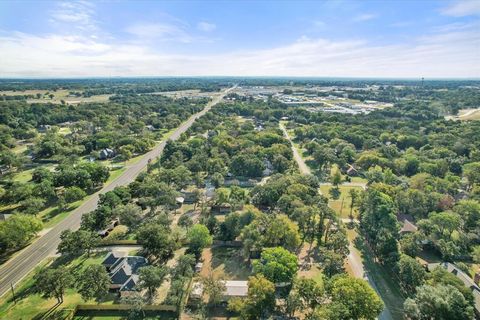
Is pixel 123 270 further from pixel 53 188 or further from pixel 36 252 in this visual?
pixel 53 188

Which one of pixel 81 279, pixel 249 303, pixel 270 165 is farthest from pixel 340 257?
pixel 270 165

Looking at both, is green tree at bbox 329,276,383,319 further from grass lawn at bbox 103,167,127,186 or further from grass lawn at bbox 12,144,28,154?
grass lawn at bbox 12,144,28,154

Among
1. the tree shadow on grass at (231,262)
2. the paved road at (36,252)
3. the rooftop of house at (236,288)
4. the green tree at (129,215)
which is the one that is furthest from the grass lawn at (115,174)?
the rooftop of house at (236,288)

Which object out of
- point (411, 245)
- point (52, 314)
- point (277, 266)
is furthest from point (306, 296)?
point (52, 314)

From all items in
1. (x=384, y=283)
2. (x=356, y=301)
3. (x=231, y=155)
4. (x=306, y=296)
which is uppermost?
(x=356, y=301)

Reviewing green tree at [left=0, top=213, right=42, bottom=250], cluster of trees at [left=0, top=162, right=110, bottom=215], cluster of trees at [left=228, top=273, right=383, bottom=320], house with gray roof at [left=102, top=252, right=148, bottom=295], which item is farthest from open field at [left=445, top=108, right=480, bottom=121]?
green tree at [left=0, top=213, right=42, bottom=250]

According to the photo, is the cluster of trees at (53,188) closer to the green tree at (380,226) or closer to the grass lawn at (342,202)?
the grass lawn at (342,202)

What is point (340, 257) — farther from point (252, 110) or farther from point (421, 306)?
point (252, 110)
